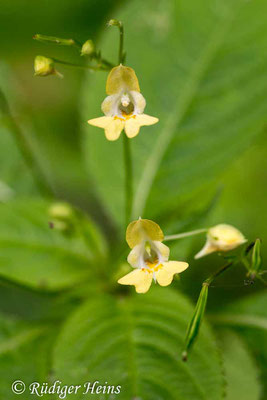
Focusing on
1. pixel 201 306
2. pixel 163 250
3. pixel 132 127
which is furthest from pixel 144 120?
pixel 201 306

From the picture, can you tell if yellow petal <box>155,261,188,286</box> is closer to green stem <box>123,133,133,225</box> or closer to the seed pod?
the seed pod

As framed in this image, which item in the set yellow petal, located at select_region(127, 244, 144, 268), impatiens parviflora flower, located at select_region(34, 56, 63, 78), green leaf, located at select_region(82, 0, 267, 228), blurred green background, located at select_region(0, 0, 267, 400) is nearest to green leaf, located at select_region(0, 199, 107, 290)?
blurred green background, located at select_region(0, 0, 267, 400)

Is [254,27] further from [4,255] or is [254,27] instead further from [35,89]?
[35,89]

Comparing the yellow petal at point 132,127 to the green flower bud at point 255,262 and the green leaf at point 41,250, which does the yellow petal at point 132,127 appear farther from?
the green leaf at point 41,250

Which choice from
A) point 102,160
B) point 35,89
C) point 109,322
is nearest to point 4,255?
point 109,322

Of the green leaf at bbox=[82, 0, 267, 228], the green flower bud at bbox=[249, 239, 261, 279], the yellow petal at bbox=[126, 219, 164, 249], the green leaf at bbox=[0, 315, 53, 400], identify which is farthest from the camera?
the green leaf at bbox=[82, 0, 267, 228]

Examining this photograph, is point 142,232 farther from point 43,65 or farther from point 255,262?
point 43,65
